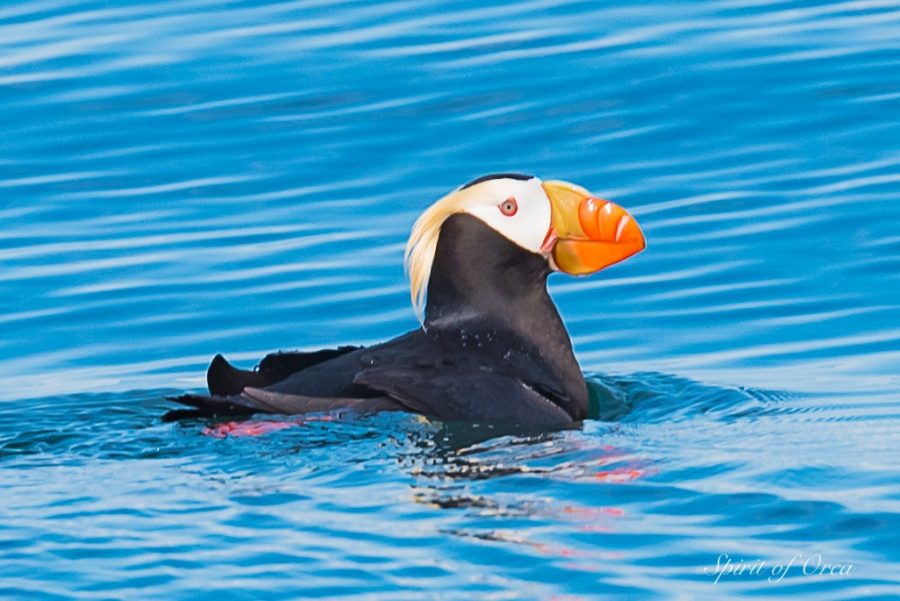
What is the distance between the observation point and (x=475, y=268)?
26.0 feet

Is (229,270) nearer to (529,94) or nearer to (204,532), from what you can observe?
(529,94)

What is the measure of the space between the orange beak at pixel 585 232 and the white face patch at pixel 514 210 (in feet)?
0.14

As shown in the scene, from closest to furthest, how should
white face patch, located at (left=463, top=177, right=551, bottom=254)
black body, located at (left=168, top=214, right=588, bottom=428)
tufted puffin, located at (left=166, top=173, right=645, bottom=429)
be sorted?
black body, located at (left=168, top=214, right=588, bottom=428) < tufted puffin, located at (left=166, top=173, right=645, bottom=429) < white face patch, located at (left=463, top=177, right=551, bottom=254)

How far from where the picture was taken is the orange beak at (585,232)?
789cm

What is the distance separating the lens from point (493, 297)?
7941 millimetres

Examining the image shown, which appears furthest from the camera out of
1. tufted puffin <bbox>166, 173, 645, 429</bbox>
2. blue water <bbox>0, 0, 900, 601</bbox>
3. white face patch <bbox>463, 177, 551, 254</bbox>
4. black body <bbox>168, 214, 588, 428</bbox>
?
white face patch <bbox>463, 177, 551, 254</bbox>

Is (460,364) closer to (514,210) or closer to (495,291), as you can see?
(495,291)

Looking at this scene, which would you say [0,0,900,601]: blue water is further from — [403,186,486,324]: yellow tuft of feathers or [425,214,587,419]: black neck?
[403,186,486,324]: yellow tuft of feathers

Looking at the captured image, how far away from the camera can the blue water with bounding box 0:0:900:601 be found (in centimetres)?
597

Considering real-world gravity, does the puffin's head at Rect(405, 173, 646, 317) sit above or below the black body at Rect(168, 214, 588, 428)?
above

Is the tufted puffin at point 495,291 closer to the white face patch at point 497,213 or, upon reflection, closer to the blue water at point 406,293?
the white face patch at point 497,213

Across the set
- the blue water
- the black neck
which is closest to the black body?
the black neck

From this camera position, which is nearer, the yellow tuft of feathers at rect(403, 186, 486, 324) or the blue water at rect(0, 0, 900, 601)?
the blue water at rect(0, 0, 900, 601)

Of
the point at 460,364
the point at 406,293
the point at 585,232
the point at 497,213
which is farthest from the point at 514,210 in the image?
the point at 406,293
